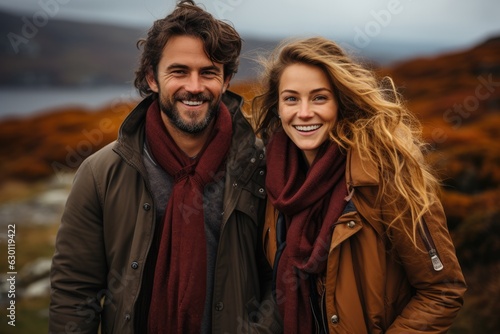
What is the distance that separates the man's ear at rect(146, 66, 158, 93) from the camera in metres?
2.92

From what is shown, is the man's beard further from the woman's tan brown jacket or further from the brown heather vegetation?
the brown heather vegetation

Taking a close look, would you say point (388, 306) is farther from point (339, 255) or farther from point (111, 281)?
point (111, 281)

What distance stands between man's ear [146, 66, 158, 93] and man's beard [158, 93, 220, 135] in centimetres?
14

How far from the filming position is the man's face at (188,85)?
275 centimetres

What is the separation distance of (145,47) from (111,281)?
1.40 m

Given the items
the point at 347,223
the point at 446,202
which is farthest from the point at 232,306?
the point at 446,202

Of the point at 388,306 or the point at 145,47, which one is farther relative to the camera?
the point at 145,47

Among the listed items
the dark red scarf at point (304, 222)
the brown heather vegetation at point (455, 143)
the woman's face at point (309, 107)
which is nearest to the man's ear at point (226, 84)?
the woman's face at point (309, 107)

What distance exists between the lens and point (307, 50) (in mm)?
2592

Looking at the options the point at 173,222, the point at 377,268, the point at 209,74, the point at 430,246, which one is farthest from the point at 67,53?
the point at 430,246

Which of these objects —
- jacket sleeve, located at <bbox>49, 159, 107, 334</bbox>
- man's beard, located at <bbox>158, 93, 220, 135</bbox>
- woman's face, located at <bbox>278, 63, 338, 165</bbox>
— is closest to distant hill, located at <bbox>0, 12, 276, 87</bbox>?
man's beard, located at <bbox>158, 93, 220, 135</bbox>

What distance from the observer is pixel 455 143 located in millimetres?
6477

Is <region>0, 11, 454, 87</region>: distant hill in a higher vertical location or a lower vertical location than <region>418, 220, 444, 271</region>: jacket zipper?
higher

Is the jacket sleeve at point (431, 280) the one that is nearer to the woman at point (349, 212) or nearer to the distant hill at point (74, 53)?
the woman at point (349, 212)
